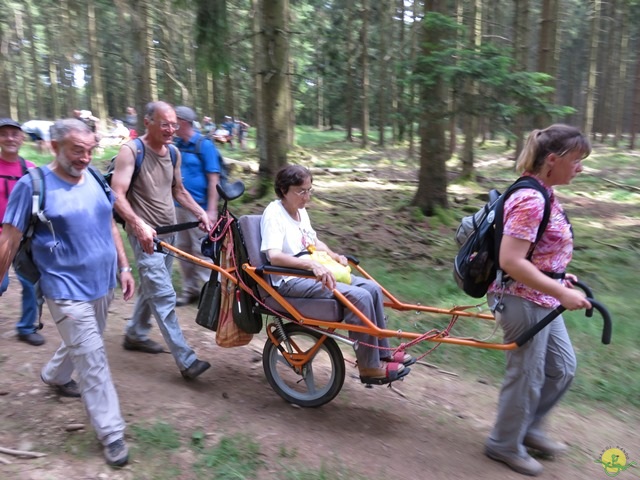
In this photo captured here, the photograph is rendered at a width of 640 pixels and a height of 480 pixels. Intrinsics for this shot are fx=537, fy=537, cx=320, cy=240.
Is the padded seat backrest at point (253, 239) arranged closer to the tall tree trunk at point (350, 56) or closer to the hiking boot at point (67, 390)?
the hiking boot at point (67, 390)

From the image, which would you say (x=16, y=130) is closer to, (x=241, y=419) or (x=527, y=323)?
(x=241, y=419)

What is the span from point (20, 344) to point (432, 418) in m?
3.66

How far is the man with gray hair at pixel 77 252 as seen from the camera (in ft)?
10.4

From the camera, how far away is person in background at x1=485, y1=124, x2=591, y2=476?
3113 millimetres

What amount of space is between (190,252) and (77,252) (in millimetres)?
3052

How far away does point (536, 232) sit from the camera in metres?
3.12

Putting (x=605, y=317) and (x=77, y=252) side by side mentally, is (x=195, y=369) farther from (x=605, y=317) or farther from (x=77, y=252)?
(x=605, y=317)

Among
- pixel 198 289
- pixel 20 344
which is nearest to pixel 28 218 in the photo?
pixel 20 344

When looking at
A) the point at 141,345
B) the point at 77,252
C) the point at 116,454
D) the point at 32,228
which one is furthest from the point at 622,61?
the point at 116,454

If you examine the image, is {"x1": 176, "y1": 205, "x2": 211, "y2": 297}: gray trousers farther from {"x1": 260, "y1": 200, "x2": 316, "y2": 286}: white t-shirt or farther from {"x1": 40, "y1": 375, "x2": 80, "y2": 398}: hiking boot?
{"x1": 40, "y1": 375, "x2": 80, "y2": 398}: hiking boot

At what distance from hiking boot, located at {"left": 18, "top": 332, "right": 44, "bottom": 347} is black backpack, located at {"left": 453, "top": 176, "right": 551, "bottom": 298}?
3.72 m

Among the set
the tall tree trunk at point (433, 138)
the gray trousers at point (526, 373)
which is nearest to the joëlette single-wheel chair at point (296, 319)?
the gray trousers at point (526, 373)

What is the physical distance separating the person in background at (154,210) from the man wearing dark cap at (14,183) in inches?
37.9

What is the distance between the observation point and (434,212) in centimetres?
1040
